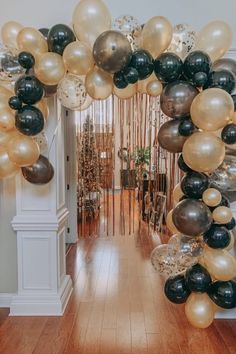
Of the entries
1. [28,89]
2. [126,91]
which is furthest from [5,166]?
[126,91]

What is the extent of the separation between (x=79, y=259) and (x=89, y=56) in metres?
3.25

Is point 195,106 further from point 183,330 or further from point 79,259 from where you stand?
point 79,259

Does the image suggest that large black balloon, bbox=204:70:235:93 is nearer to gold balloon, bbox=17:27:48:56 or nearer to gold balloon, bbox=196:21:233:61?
gold balloon, bbox=196:21:233:61

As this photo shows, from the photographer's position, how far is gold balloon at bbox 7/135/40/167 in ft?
8.13

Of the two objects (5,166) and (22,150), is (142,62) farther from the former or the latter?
(5,166)

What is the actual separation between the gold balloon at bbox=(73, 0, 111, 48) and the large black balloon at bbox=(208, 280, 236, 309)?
181cm

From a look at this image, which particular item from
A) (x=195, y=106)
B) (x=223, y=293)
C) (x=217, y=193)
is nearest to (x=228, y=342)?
(x=223, y=293)

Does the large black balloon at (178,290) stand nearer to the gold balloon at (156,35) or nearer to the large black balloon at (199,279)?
the large black balloon at (199,279)

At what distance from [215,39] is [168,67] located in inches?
16.9

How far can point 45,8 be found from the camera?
3070 mm

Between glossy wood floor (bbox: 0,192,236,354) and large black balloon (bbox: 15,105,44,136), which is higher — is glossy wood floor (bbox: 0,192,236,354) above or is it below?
below

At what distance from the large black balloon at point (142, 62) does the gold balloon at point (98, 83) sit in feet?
0.73

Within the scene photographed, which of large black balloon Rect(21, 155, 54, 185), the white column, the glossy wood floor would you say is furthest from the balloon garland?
the white column

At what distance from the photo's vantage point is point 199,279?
228 cm
